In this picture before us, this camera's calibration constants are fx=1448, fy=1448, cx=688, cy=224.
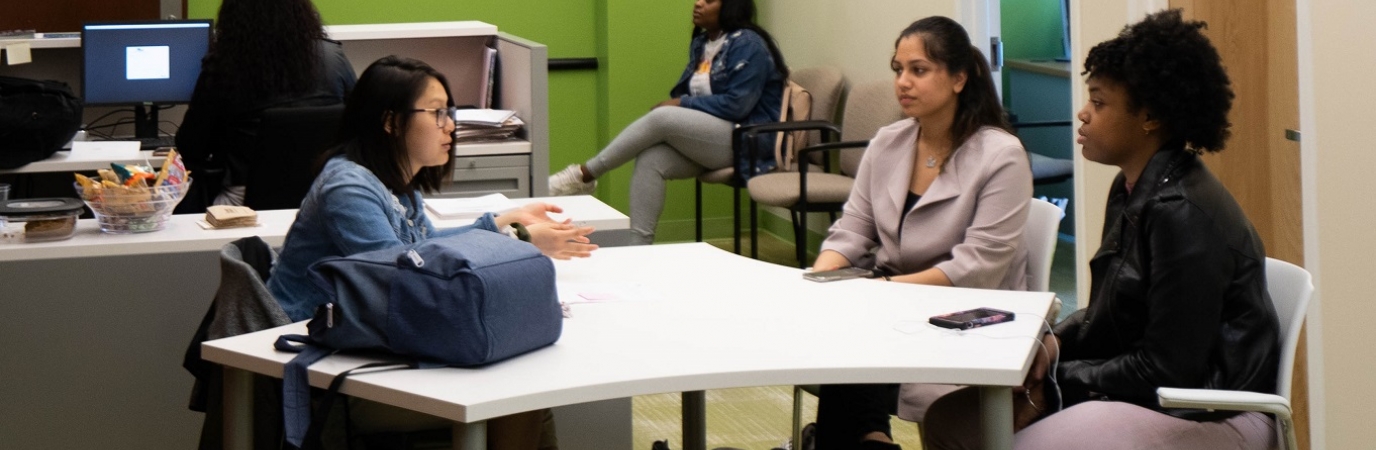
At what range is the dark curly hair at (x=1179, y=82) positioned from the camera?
2279mm

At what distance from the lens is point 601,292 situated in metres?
2.50

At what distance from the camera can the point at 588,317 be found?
2312 mm

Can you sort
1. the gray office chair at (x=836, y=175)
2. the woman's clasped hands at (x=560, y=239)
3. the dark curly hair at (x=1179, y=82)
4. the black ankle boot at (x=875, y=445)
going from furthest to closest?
1. the gray office chair at (x=836, y=175)
2. the black ankle boot at (x=875, y=445)
3. the woman's clasped hands at (x=560, y=239)
4. the dark curly hair at (x=1179, y=82)

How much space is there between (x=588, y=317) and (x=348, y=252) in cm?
44

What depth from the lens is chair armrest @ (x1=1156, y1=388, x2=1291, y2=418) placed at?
1971 millimetres

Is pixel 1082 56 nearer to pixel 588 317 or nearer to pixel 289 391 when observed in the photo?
pixel 588 317

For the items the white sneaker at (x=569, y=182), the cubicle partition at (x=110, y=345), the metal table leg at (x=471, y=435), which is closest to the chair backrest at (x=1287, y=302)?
the metal table leg at (x=471, y=435)

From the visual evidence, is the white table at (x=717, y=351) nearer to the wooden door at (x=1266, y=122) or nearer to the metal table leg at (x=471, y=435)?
the metal table leg at (x=471, y=435)

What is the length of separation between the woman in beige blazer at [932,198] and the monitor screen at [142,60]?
8.99 ft

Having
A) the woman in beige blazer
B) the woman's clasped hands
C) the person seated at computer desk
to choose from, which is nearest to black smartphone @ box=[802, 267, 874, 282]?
the woman in beige blazer

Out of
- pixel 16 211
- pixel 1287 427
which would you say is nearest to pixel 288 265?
pixel 16 211

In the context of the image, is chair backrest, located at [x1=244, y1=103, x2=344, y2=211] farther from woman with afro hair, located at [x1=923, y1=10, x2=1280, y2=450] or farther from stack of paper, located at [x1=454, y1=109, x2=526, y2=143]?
woman with afro hair, located at [x1=923, y1=10, x2=1280, y2=450]

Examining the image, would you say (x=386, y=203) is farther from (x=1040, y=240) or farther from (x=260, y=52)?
(x=260, y=52)

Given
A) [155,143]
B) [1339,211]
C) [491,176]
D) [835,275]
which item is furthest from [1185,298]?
[155,143]
